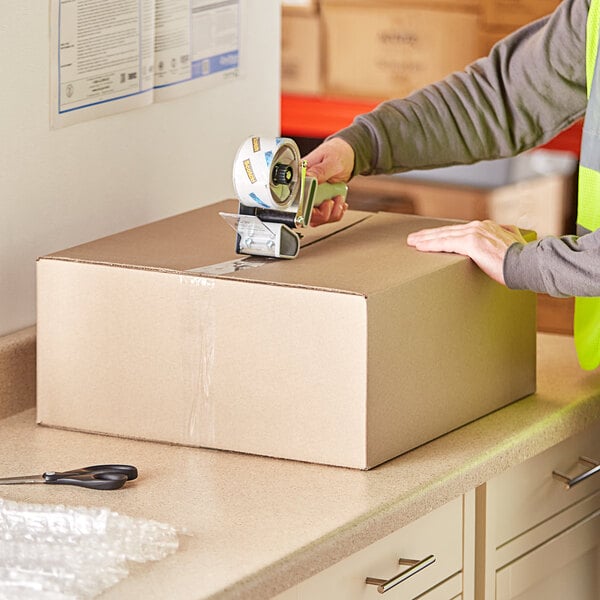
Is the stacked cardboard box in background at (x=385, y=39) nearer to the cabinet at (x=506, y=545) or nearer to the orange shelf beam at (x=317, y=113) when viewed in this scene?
the orange shelf beam at (x=317, y=113)

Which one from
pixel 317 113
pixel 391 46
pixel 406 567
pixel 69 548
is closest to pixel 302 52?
pixel 317 113

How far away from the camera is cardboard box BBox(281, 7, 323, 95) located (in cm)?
371

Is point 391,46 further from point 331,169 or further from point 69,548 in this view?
point 69,548

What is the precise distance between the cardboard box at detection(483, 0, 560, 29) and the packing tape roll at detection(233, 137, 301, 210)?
2004 millimetres

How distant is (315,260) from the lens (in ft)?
4.92

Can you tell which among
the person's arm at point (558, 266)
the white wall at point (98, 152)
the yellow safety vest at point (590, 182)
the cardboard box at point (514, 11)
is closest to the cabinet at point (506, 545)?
the yellow safety vest at point (590, 182)

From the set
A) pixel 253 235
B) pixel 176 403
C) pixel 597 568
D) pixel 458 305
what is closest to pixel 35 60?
pixel 253 235

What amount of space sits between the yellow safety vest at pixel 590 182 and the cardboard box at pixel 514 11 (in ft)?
5.49

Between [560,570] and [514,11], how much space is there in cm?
197

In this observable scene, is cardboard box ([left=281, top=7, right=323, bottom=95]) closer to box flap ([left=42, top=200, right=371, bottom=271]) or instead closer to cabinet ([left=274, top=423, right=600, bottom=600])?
box flap ([left=42, top=200, right=371, bottom=271])

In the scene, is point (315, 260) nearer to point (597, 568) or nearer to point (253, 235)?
point (253, 235)

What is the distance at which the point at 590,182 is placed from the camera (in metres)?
1.69

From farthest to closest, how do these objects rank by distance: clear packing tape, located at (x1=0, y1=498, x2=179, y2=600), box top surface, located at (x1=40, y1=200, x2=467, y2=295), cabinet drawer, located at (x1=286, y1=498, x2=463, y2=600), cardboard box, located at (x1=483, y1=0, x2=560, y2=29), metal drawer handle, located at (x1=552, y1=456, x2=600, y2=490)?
cardboard box, located at (x1=483, y1=0, x2=560, y2=29), metal drawer handle, located at (x1=552, y1=456, x2=600, y2=490), box top surface, located at (x1=40, y1=200, x2=467, y2=295), cabinet drawer, located at (x1=286, y1=498, x2=463, y2=600), clear packing tape, located at (x1=0, y1=498, x2=179, y2=600)

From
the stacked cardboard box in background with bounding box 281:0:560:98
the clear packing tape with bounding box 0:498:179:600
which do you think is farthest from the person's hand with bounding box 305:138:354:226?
the stacked cardboard box in background with bounding box 281:0:560:98
